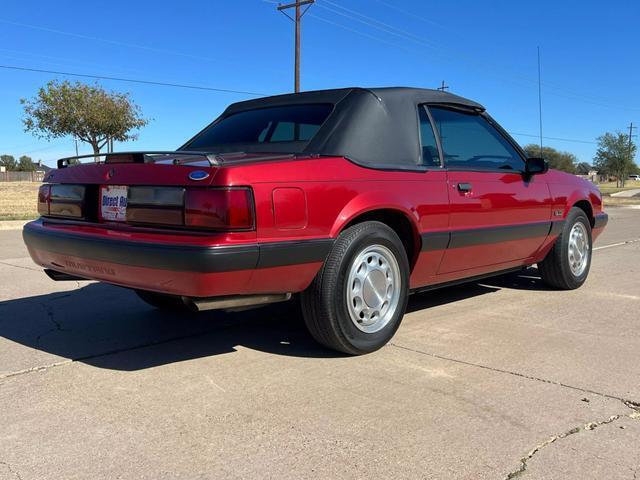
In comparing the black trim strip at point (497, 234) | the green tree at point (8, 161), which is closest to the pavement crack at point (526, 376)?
the black trim strip at point (497, 234)

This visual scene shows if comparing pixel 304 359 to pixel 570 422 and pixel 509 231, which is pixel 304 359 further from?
pixel 509 231

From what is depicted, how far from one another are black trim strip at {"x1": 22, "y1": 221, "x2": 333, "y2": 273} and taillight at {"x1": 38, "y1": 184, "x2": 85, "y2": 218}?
198 mm

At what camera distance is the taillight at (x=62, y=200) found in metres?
3.70

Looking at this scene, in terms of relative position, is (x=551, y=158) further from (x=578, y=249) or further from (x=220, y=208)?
(x=220, y=208)

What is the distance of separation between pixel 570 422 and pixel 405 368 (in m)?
0.99

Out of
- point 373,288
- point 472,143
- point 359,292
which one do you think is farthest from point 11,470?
point 472,143

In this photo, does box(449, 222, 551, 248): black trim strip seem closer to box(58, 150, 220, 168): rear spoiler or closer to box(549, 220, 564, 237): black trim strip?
box(549, 220, 564, 237): black trim strip

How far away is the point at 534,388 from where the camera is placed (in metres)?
3.19

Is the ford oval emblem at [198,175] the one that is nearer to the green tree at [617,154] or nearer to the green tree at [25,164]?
the green tree at [617,154]

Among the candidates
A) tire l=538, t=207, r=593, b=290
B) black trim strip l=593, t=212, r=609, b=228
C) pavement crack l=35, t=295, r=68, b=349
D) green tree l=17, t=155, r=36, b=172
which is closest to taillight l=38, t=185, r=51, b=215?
pavement crack l=35, t=295, r=68, b=349

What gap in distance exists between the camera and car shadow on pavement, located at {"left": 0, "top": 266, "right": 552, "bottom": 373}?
150 inches

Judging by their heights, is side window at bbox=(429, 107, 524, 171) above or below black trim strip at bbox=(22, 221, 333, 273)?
above

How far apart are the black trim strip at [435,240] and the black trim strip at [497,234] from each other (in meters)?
0.06

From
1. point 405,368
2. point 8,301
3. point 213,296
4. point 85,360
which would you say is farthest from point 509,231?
point 8,301
